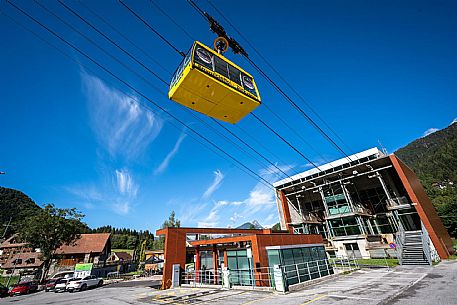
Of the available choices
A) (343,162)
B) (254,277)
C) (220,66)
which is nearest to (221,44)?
(220,66)

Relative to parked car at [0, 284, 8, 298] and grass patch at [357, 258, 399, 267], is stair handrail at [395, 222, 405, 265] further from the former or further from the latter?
parked car at [0, 284, 8, 298]

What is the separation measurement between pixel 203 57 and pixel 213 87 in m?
1.28

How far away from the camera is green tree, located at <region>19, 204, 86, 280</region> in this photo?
3200 centimetres

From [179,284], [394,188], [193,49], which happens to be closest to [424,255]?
[394,188]

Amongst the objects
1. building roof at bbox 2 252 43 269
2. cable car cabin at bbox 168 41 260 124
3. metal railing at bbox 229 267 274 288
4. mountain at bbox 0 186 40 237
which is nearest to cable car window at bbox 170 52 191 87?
cable car cabin at bbox 168 41 260 124

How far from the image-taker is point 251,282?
15.5 metres

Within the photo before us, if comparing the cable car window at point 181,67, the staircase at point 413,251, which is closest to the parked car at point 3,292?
the cable car window at point 181,67

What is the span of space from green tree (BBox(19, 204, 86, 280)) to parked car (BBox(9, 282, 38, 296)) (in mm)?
9622

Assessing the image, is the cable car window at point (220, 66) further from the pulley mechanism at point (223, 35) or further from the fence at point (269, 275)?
the fence at point (269, 275)

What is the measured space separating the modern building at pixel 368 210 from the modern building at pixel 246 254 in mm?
9624

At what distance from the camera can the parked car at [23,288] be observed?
2192cm

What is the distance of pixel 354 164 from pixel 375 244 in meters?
10.4

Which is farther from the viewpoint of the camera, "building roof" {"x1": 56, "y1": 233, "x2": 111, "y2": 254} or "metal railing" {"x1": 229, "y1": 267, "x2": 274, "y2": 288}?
"building roof" {"x1": 56, "y1": 233, "x2": 111, "y2": 254}

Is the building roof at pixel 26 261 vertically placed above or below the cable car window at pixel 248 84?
below
